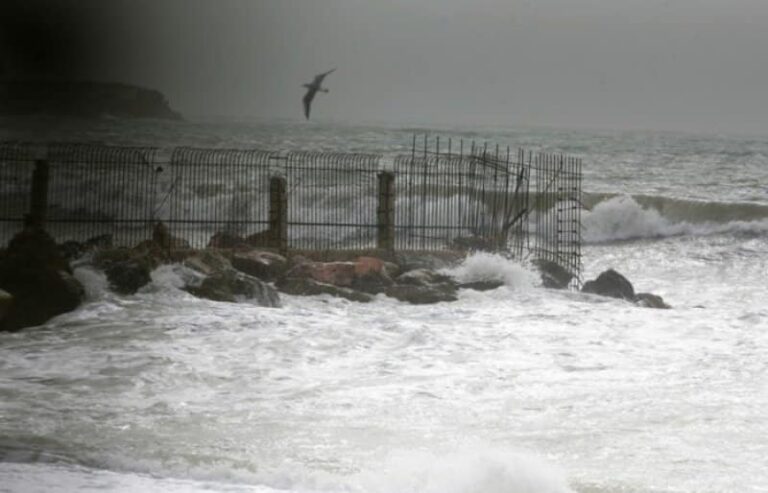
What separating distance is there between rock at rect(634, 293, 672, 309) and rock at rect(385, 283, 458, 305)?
1.30m

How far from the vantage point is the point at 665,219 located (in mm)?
15859

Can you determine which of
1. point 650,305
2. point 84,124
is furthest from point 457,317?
point 84,124

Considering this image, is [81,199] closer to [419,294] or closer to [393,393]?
[419,294]

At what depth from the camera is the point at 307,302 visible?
7.60 m

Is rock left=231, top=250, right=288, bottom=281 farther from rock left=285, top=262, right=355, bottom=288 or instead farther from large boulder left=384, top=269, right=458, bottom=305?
large boulder left=384, top=269, right=458, bottom=305

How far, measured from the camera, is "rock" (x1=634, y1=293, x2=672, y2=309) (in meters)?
8.15

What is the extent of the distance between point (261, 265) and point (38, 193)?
1.77m

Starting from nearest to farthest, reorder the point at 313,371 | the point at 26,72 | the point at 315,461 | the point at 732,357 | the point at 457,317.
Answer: the point at 26,72
the point at 315,461
the point at 313,371
the point at 732,357
the point at 457,317

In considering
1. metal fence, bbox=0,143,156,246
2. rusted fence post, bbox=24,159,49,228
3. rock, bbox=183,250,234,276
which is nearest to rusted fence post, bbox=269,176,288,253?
rock, bbox=183,250,234,276

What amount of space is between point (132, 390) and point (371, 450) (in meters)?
1.37

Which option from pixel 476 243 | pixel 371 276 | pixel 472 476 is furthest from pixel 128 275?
pixel 472 476

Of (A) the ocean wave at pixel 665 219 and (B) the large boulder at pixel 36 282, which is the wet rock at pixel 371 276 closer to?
(B) the large boulder at pixel 36 282

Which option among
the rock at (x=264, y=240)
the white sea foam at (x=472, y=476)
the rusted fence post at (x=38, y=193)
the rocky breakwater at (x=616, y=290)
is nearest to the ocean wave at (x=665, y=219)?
the rocky breakwater at (x=616, y=290)

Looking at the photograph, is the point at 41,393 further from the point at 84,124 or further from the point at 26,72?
the point at 84,124
